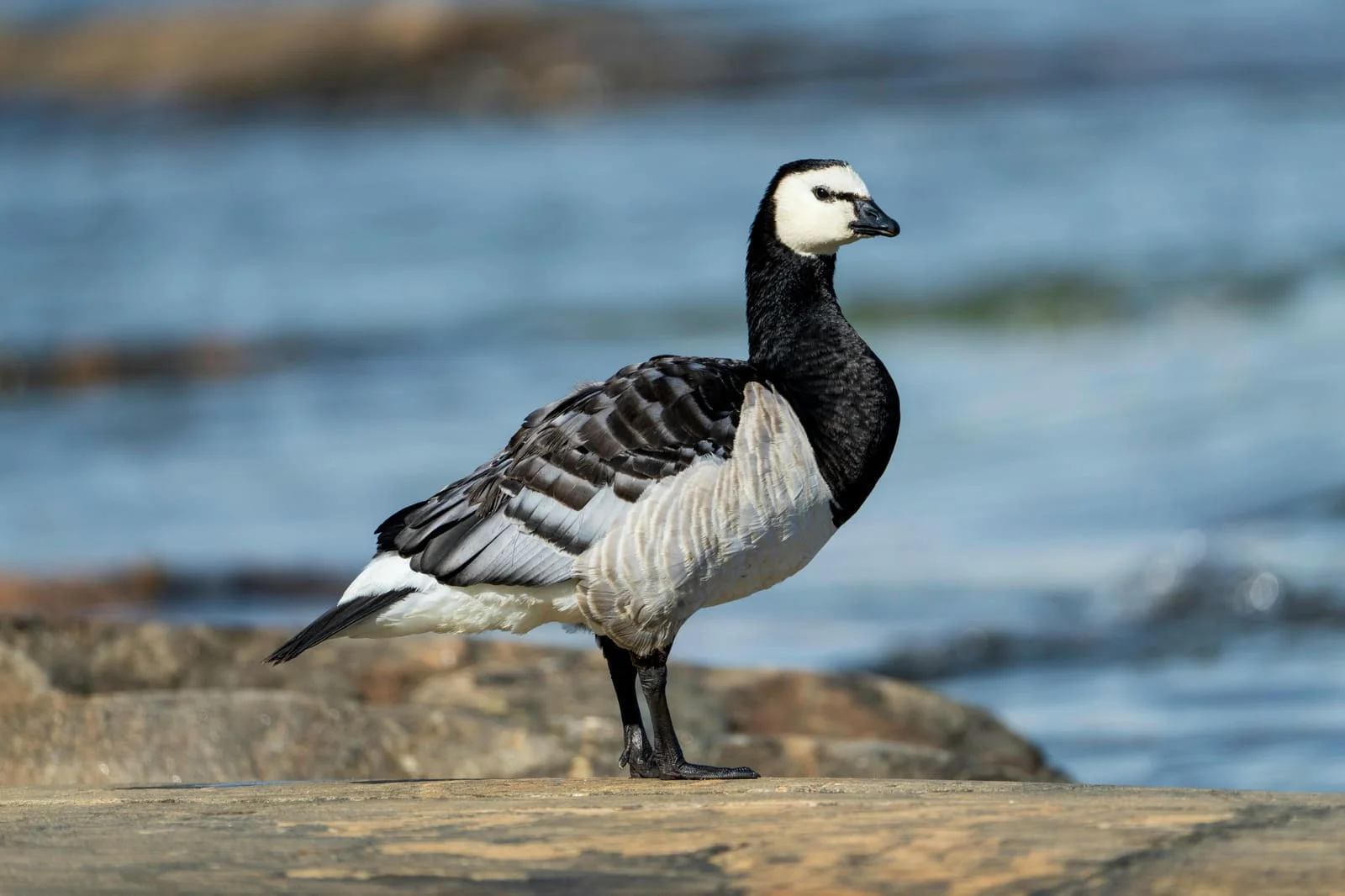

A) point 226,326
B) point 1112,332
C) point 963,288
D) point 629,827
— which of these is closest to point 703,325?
point 963,288

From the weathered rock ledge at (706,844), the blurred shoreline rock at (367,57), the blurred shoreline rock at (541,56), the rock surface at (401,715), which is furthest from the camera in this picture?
the blurred shoreline rock at (367,57)

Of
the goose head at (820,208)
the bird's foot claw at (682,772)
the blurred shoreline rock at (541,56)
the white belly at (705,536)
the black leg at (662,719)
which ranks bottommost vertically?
the bird's foot claw at (682,772)

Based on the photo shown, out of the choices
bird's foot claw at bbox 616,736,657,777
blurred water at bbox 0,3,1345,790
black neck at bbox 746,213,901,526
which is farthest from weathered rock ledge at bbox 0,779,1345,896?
blurred water at bbox 0,3,1345,790

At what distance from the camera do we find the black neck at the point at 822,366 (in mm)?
5844

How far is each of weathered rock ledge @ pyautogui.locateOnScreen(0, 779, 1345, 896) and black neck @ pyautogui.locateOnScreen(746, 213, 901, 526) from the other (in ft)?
4.49

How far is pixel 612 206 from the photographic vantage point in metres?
23.2

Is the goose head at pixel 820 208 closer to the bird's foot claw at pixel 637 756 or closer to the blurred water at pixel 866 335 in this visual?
the bird's foot claw at pixel 637 756

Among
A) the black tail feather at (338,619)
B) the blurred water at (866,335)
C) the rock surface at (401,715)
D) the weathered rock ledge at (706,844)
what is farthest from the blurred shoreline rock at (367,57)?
the weathered rock ledge at (706,844)

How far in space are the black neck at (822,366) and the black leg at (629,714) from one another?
81 cm

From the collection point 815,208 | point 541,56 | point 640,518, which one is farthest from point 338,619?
point 541,56

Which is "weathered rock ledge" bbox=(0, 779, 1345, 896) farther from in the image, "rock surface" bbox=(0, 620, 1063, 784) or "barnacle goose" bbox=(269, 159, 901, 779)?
"rock surface" bbox=(0, 620, 1063, 784)

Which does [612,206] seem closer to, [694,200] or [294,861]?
[694,200]

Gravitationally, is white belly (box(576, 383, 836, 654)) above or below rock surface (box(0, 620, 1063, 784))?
above

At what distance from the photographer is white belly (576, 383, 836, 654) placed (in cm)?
539
